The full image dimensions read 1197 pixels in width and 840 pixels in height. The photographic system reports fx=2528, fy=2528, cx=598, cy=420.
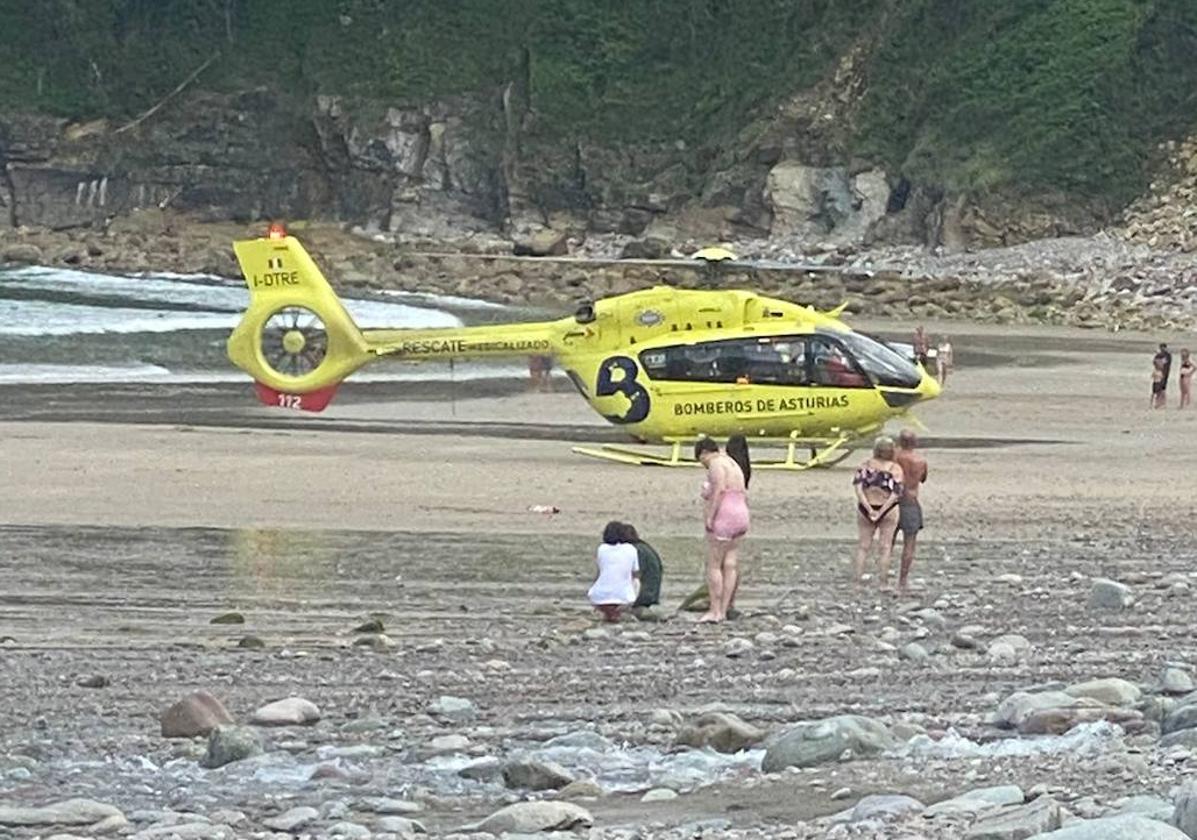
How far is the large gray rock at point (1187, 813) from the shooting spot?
6.83 metres

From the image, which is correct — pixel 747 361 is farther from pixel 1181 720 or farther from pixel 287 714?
pixel 1181 720

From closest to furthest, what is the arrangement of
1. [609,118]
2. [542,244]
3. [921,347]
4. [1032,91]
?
1. [921,347]
2. [1032,91]
3. [542,244]
4. [609,118]

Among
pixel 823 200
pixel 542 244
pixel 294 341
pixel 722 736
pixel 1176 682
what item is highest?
pixel 823 200

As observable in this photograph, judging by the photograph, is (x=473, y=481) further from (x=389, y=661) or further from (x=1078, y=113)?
(x=1078, y=113)

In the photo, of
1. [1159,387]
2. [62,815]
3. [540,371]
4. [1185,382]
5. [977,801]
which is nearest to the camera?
[977,801]

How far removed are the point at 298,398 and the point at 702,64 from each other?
6264 centimetres

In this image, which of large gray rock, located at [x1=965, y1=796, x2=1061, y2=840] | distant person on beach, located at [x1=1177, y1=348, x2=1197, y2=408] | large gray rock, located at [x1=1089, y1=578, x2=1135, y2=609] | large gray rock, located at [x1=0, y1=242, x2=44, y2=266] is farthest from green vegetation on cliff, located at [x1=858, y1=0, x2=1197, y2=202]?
large gray rock, located at [x1=965, y1=796, x2=1061, y2=840]

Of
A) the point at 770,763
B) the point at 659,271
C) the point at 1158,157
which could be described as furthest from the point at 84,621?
the point at 1158,157

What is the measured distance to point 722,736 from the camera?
→ 9.91m

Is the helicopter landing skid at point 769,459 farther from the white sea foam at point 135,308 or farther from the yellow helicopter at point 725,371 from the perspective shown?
the white sea foam at point 135,308

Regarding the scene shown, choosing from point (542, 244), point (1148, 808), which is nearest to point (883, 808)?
point (1148, 808)

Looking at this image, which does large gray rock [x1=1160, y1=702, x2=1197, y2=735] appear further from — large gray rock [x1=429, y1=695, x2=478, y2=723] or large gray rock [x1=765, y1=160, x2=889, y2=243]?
large gray rock [x1=765, y1=160, x2=889, y2=243]

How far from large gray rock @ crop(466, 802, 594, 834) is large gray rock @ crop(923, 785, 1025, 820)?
1.17 metres

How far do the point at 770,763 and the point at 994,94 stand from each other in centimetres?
7007
